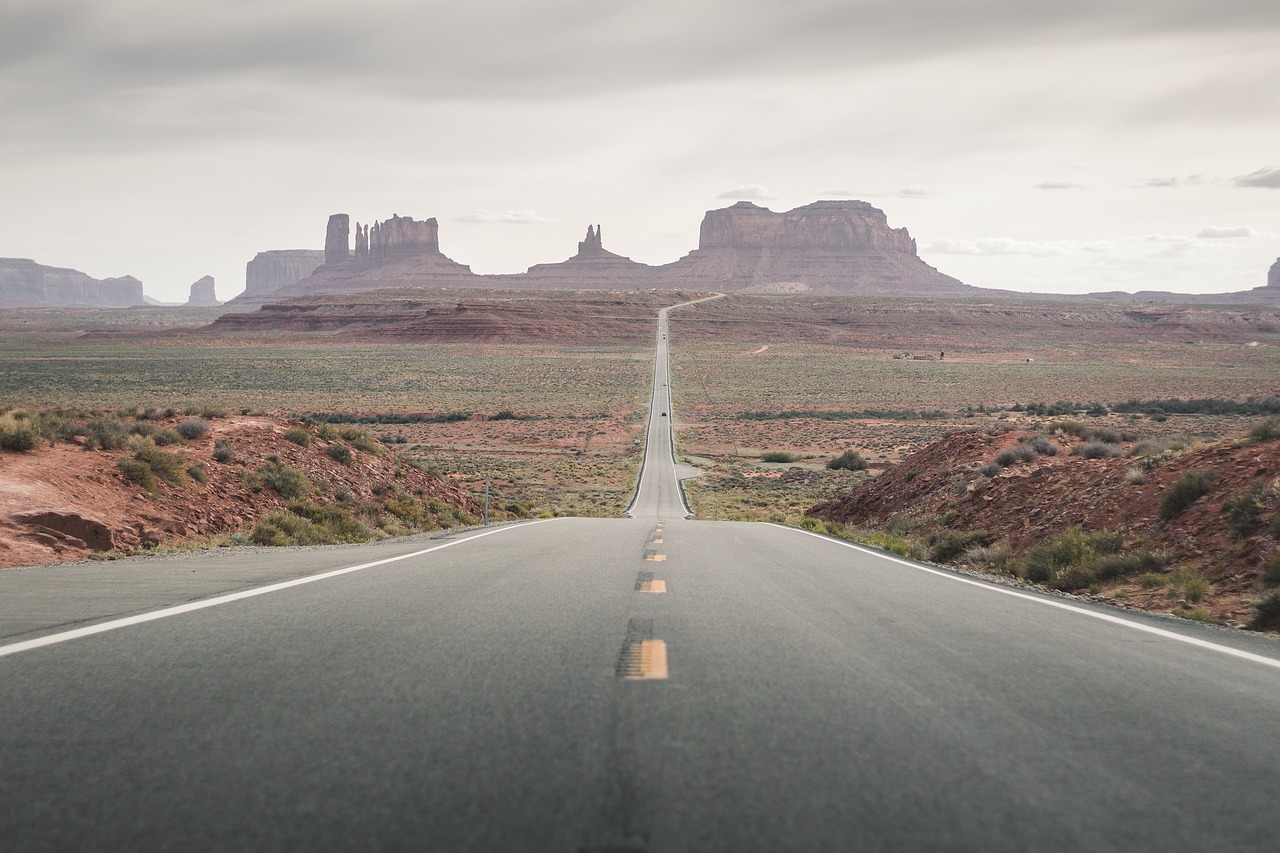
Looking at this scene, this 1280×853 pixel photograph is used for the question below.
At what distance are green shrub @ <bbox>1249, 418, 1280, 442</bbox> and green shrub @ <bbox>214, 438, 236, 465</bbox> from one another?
19.0 metres

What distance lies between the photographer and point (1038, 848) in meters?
2.93

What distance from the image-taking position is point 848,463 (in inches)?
1999

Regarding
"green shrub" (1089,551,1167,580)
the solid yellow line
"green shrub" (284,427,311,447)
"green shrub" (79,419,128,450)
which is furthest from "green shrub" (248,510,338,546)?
"green shrub" (1089,551,1167,580)

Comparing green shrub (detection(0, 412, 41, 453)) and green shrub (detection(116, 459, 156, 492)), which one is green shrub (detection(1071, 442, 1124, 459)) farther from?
green shrub (detection(0, 412, 41, 453))

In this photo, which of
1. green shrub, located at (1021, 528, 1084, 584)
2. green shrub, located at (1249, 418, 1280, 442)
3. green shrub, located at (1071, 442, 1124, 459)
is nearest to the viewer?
green shrub, located at (1021, 528, 1084, 584)

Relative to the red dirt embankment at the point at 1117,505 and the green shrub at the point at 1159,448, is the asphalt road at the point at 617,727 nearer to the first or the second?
the red dirt embankment at the point at 1117,505

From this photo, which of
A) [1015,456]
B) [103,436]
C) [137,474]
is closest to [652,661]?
[137,474]

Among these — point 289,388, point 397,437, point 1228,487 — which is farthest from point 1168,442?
point 289,388

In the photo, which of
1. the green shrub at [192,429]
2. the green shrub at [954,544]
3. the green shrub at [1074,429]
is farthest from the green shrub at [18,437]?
the green shrub at [1074,429]

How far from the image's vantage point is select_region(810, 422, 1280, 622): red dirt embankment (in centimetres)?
1030

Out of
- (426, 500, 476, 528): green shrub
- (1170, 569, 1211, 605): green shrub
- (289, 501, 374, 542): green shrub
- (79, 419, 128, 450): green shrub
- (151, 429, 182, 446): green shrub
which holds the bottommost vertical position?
(426, 500, 476, 528): green shrub

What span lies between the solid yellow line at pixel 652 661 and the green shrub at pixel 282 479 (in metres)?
15.0

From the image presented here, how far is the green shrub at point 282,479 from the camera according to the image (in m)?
18.6

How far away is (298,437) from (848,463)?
3514cm
